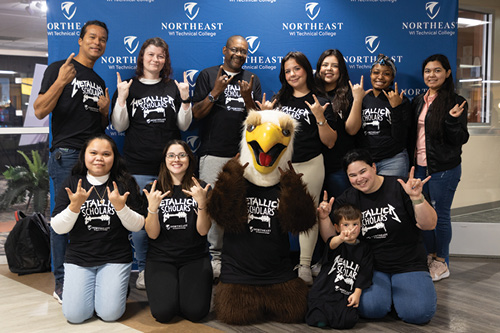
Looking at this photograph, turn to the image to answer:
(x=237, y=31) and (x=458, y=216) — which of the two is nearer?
(x=237, y=31)

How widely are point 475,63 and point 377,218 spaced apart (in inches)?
99.5

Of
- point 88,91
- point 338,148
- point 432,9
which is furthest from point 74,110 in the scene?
point 432,9

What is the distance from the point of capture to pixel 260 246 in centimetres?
291

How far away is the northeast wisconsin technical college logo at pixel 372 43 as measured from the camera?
155 inches

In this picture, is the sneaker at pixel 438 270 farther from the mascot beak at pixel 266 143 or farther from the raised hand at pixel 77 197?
the raised hand at pixel 77 197

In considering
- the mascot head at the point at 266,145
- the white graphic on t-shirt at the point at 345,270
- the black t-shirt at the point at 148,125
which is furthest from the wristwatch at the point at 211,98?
the white graphic on t-shirt at the point at 345,270

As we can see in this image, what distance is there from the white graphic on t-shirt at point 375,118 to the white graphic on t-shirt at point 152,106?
146cm

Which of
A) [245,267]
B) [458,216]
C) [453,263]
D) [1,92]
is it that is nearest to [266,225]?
[245,267]

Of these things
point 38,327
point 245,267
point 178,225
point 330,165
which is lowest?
point 38,327

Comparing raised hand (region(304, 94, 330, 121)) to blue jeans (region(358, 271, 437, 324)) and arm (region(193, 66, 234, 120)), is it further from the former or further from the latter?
blue jeans (region(358, 271, 437, 324))

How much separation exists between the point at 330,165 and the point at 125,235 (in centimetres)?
157

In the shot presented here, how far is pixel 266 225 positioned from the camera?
2928 millimetres

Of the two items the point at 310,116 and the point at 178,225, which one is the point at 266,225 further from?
the point at 310,116

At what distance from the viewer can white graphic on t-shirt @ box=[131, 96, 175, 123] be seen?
3494 millimetres
